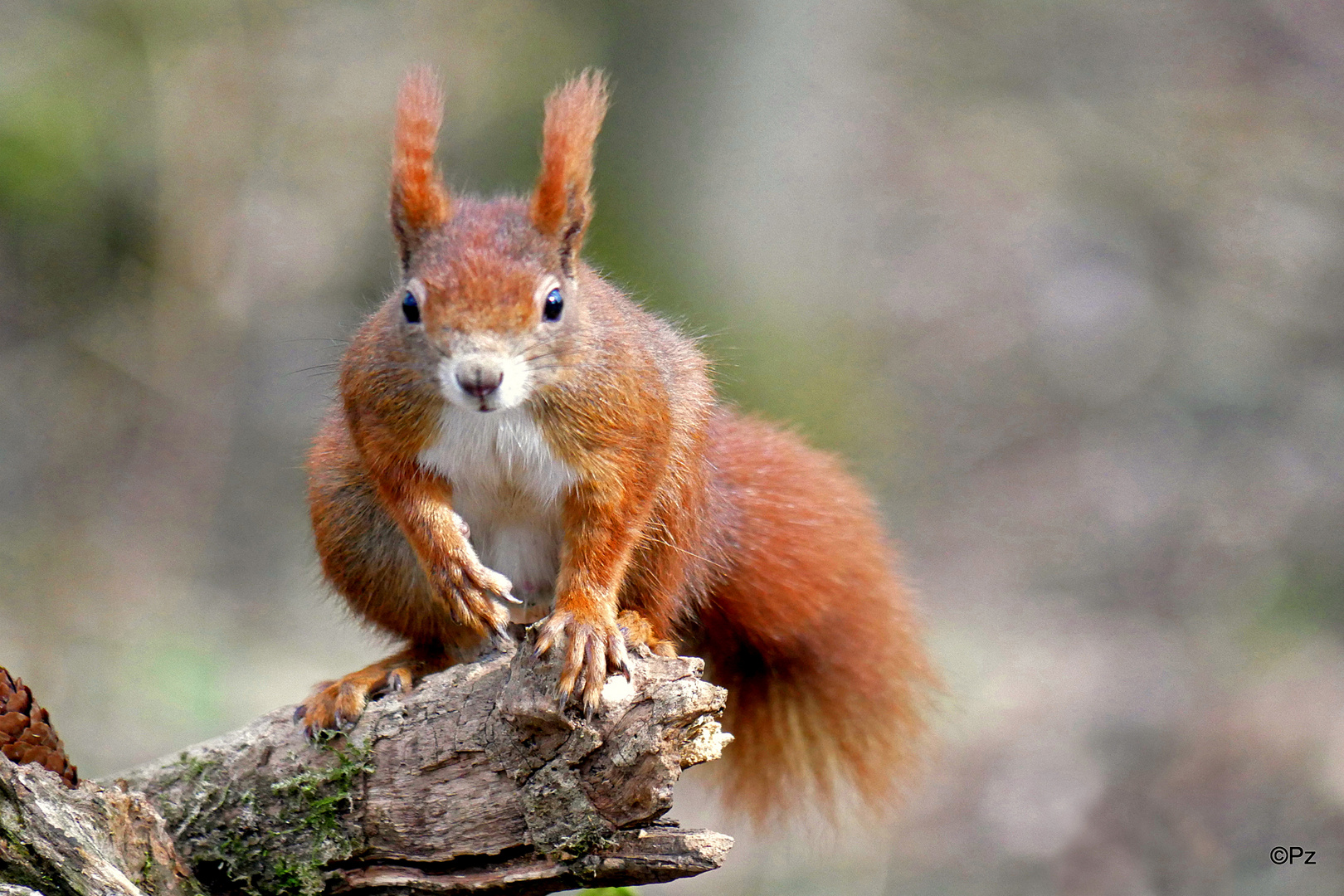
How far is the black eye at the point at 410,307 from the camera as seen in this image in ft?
5.32

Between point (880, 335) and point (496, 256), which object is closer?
point (496, 256)

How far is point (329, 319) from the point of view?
14.7ft

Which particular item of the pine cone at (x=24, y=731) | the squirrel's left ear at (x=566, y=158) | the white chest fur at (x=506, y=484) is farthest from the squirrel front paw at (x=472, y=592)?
the pine cone at (x=24, y=731)

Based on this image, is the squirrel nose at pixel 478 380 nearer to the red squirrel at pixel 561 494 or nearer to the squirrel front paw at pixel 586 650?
the red squirrel at pixel 561 494

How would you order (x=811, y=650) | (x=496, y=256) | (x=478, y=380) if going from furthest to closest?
(x=811, y=650) → (x=496, y=256) → (x=478, y=380)

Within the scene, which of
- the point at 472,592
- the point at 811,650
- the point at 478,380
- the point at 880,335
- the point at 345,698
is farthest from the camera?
the point at 880,335

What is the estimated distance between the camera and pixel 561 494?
1.76 m

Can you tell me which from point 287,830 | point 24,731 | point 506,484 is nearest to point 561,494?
point 506,484

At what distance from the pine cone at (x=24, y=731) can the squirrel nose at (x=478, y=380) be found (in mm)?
694

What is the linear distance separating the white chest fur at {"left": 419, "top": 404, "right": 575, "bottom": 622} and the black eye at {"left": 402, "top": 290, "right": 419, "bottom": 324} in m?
0.14

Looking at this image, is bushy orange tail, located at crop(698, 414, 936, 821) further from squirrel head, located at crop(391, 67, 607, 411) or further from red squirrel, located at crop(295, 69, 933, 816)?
squirrel head, located at crop(391, 67, 607, 411)

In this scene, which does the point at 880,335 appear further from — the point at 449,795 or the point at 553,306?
the point at 449,795

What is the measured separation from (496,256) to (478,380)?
20 cm

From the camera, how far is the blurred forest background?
3.26 meters
